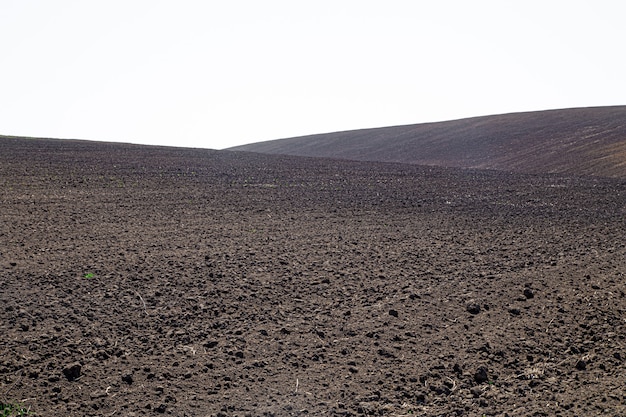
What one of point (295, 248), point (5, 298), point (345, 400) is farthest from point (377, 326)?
point (5, 298)

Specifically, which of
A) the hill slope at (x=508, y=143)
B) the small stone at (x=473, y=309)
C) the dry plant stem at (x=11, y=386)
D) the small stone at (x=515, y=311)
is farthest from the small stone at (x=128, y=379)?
the hill slope at (x=508, y=143)

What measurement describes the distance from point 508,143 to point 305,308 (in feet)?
101

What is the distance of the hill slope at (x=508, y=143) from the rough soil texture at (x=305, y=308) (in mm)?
15380

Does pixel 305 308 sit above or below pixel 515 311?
above

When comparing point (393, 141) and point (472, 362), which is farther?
point (393, 141)

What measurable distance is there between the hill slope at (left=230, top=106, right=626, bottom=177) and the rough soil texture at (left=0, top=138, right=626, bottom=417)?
15.4m

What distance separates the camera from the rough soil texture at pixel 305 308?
5035mm

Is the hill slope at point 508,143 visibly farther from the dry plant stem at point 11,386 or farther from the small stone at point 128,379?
the dry plant stem at point 11,386

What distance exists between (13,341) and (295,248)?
4.41 meters

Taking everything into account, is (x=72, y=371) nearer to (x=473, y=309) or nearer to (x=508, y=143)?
(x=473, y=309)

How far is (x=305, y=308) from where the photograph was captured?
6.73 metres

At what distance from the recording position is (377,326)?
633 cm

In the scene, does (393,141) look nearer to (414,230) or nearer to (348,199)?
(348,199)

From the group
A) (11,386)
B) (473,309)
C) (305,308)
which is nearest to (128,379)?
(11,386)
